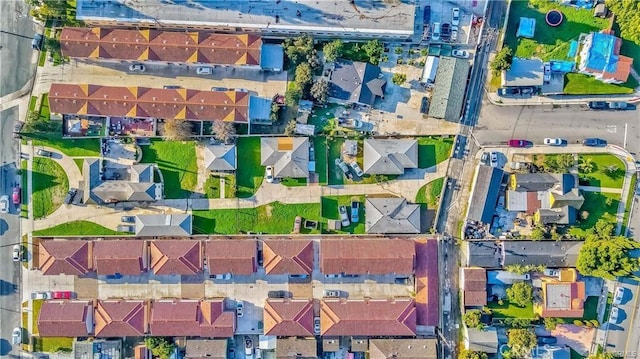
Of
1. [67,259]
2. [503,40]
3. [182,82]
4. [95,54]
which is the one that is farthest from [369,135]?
[67,259]

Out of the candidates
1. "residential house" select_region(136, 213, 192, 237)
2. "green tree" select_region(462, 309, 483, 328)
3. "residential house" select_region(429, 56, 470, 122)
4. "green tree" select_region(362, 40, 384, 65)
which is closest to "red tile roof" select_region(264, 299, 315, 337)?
"residential house" select_region(136, 213, 192, 237)

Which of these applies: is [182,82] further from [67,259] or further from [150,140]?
[67,259]

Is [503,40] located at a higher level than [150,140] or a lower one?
higher

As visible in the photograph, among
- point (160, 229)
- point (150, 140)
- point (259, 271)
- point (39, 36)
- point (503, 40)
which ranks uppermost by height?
point (503, 40)

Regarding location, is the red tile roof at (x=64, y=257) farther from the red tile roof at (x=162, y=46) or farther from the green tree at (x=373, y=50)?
the green tree at (x=373, y=50)

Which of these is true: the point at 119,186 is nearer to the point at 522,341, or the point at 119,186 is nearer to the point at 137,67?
the point at 137,67

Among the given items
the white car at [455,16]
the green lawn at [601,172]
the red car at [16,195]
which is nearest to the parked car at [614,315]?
the green lawn at [601,172]

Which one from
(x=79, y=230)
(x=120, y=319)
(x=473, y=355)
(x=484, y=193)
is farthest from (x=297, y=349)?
(x=79, y=230)
